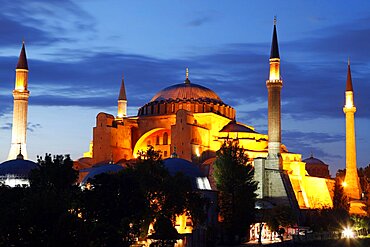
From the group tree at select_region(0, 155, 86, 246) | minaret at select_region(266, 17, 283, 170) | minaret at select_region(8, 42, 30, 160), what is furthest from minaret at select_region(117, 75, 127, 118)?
tree at select_region(0, 155, 86, 246)

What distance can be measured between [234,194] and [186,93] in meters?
16.4

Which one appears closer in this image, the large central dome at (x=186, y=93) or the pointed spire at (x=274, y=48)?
the pointed spire at (x=274, y=48)

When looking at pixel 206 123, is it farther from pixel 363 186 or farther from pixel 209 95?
pixel 363 186

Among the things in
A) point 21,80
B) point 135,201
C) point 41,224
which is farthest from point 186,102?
point 41,224

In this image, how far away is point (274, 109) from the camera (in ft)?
135

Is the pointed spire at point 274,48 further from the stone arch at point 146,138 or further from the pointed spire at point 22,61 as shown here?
the pointed spire at point 22,61

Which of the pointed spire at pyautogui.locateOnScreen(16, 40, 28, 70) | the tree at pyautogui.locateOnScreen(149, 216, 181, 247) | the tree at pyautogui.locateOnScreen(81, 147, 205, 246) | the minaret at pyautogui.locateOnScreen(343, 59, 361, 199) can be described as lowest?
the tree at pyautogui.locateOnScreen(149, 216, 181, 247)

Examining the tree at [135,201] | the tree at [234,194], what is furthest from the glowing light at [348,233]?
the tree at [135,201]

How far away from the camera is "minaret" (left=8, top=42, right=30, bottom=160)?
133 ft

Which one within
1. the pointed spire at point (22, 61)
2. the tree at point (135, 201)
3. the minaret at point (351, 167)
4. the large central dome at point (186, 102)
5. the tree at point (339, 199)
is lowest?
the tree at point (135, 201)

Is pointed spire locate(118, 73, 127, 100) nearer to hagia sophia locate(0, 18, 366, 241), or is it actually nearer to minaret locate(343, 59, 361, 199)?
hagia sophia locate(0, 18, 366, 241)

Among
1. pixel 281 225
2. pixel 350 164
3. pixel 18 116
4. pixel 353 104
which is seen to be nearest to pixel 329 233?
pixel 281 225

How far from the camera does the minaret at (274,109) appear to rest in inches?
1601

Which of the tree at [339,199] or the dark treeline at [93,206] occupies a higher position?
the tree at [339,199]
